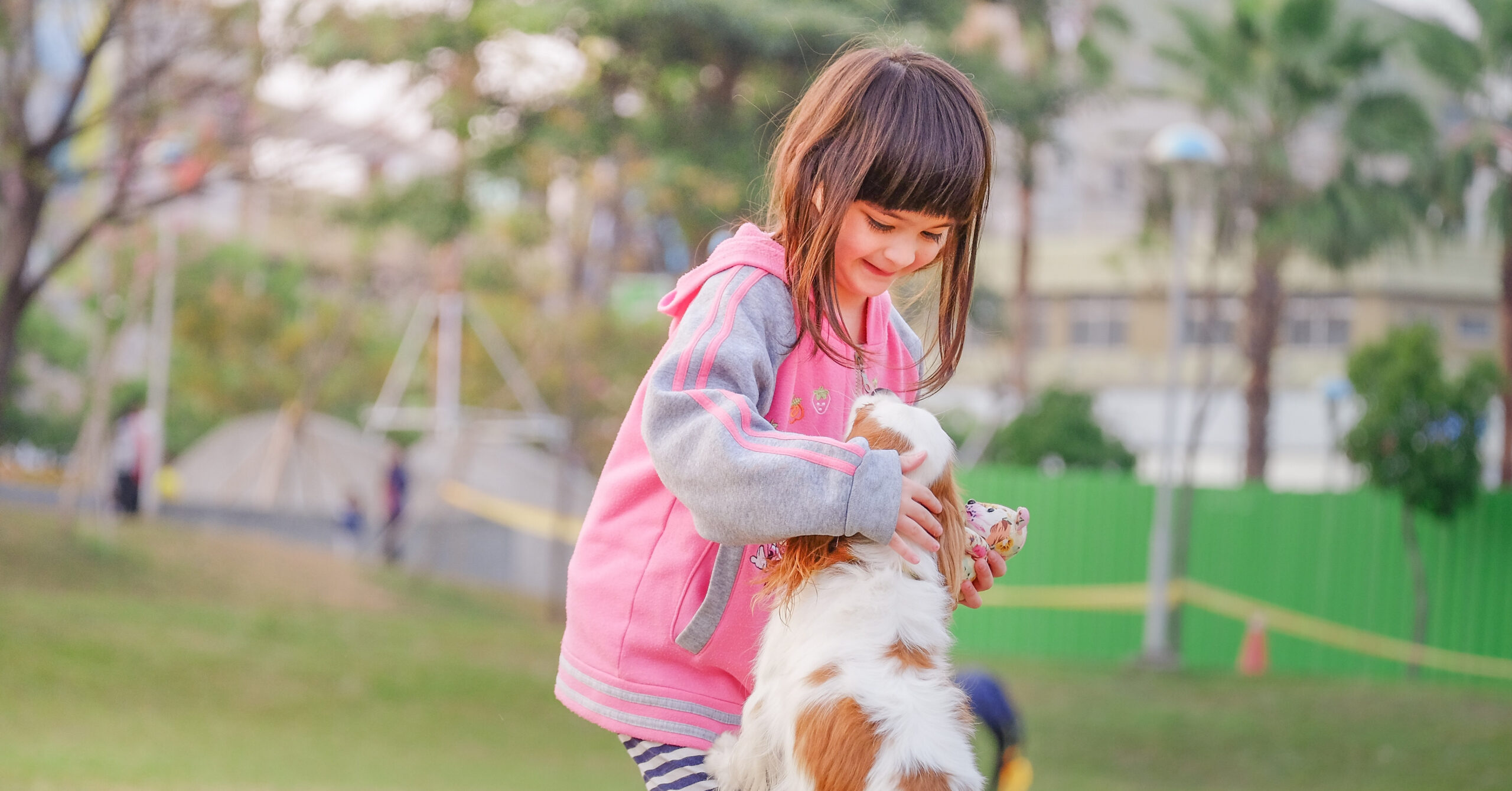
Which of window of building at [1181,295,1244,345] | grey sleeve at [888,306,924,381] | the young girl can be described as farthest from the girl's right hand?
window of building at [1181,295,1244,345]

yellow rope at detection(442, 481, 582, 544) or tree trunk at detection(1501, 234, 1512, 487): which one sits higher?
tree trunk at detection(1501, 234, 1512, 487)

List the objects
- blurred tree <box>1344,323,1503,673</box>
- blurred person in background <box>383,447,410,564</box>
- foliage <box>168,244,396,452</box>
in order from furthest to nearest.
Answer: foliage <box>168,244,396,452</box>, blurred person in background <box>383,447,410,564</box>, blurred tree <box>1344,323,1503,673</box>

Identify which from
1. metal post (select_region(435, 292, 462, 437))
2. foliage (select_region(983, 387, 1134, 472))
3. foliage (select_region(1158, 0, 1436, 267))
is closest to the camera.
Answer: foliage (select_region(983, 387, 1134, 472))

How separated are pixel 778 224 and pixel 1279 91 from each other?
54.0 feet

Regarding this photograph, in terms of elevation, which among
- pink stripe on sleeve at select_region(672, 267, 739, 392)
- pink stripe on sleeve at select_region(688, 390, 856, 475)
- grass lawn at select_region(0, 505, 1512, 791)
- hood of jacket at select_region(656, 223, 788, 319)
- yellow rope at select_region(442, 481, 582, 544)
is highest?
hood of jacket at select_region(656, 223, 788, 319)

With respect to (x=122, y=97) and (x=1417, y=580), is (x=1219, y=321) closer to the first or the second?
(x=1417, y=580)

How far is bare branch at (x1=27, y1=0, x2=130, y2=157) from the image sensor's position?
464 inches

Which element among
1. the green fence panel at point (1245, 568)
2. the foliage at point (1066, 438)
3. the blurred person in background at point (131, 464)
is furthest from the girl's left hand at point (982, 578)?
the blurred person in background at point (131, 464)

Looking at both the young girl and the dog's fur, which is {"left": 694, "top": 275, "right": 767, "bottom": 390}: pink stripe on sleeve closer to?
the young girl

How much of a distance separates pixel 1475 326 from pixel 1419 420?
2407 cm

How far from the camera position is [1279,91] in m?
17.1

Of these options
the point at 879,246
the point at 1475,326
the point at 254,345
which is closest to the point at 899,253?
the point at 879,246

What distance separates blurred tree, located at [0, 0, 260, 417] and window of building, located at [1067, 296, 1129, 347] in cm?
2852

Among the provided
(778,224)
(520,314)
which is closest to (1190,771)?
(778,224)
